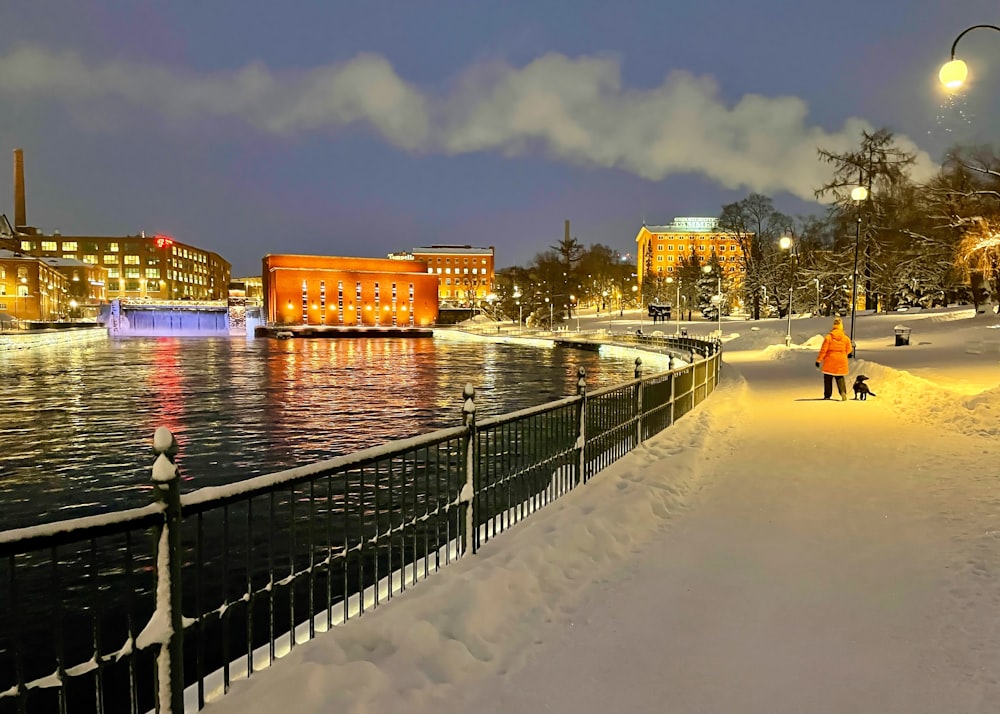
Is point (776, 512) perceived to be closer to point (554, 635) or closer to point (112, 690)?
point (554, 635)

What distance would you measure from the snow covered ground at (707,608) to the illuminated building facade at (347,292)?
99.8 metres

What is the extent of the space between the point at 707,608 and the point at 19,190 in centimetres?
18206

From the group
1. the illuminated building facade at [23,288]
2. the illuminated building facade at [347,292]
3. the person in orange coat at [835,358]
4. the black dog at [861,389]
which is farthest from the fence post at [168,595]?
the illuminated building facade at [23,288]

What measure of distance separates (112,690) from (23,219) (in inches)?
6941

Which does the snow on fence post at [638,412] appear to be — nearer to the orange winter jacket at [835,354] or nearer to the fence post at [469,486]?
the fence post at [469,486]

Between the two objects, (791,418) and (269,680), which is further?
(791,418)

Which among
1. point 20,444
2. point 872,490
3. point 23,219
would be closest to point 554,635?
point 872,490

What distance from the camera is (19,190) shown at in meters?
144

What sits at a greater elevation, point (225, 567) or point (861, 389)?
point (225, 567)

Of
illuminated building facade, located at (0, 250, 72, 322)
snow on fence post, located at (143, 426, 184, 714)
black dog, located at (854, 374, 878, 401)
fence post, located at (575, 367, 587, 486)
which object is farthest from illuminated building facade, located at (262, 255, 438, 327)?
snow on fence post, located at (143, 426, 184, 714)

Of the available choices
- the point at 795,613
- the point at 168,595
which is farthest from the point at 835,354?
the point at 168,595

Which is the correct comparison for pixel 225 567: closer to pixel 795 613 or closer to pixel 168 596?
pixel 168 596

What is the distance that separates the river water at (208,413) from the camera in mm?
12820

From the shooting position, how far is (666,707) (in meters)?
3.73
